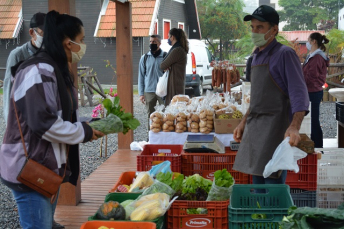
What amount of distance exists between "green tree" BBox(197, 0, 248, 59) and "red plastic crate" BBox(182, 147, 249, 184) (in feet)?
111

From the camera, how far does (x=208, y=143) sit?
16.5 ft

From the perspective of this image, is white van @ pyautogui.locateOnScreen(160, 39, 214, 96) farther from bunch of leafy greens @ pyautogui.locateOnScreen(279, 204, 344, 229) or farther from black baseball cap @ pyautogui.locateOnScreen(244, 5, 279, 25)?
bunch of leafy greens @ pyautogui.locateOnScreen(279, 204, 344, 229)

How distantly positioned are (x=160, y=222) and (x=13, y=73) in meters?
1.32

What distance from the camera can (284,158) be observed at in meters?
3.37

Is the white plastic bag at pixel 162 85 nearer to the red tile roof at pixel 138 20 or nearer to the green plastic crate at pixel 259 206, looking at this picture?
the green plastic crate at pixel 259 206

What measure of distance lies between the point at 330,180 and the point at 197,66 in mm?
14682

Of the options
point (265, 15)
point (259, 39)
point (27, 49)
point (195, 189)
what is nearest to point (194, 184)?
point (195, 189)

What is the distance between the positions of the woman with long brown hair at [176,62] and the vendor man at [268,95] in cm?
367

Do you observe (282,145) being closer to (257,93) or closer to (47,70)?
(257,93)

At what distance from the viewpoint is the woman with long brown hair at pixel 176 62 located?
7.50 metres

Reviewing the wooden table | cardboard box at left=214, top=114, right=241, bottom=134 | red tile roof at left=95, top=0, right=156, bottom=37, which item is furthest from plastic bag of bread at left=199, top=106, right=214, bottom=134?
red tile roof at left=95, top=0, right=156, bottom=37

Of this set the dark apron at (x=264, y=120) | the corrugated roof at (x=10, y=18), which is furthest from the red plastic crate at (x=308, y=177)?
the corrugated roof at (x=10, y=18)

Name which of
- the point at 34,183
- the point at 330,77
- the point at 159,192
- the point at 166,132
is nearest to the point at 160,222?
the point at 159,192

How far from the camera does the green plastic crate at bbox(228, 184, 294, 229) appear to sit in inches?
116
